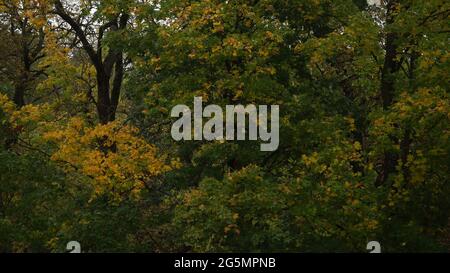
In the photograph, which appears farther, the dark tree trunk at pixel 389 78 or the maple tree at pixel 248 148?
the dark tree trunk at pixel 389 78

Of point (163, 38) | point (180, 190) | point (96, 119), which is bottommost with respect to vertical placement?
point (180, 190)

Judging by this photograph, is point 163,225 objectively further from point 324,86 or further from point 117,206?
point 324,86

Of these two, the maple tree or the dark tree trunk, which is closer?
the maple tree

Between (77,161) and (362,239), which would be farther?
(77,161)

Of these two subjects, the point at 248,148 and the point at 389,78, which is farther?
the point at 389,78

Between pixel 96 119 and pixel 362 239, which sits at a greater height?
pixel 96 119

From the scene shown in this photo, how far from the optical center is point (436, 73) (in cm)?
1420

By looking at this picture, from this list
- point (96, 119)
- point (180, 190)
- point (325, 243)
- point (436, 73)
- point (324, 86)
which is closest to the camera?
point (325, 243)

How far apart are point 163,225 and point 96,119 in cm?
863

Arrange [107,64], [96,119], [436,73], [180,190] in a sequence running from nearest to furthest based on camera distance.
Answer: [436,73], [180,190], [107,64], [96,119]

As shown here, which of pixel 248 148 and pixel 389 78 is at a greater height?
pixel 389 78

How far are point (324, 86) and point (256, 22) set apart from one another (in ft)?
9.54

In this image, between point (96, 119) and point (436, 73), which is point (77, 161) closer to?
point (96, 119)

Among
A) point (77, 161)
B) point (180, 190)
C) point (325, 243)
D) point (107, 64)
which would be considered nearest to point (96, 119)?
point (107, 64)
